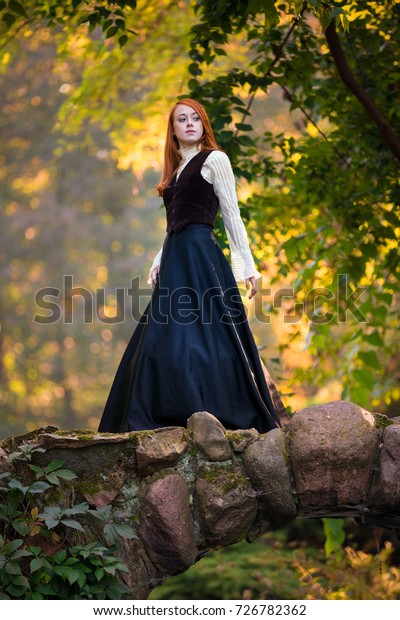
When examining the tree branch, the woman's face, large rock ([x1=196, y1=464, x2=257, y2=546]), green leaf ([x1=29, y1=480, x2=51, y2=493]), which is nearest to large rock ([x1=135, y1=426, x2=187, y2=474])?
large rock ([x1=196, y1=464, x2=257, y2=546])

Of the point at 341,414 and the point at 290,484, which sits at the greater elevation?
the point at 341,414

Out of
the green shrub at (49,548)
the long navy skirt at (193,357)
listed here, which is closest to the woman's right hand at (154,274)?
the long navy skirt at (193,357)

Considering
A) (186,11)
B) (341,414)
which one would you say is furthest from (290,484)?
(186,11)

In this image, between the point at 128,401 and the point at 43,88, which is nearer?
the point at 128,401

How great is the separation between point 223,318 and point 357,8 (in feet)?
7.29

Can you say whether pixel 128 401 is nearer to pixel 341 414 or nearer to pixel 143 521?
pixel 143 521

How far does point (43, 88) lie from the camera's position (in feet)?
46.4

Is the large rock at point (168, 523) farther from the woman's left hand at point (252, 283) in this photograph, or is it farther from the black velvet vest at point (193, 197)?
the black velvet vest at point (193, 197)

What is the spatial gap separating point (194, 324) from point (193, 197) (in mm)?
648

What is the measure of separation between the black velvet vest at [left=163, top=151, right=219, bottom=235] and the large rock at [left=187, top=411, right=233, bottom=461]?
1.09 m

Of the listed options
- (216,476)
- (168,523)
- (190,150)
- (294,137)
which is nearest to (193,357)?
(216,476)

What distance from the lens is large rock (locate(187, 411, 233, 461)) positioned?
3.21 m

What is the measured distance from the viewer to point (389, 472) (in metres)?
3.13

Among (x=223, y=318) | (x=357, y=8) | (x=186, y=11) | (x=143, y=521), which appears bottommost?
(x=143, y=521)
